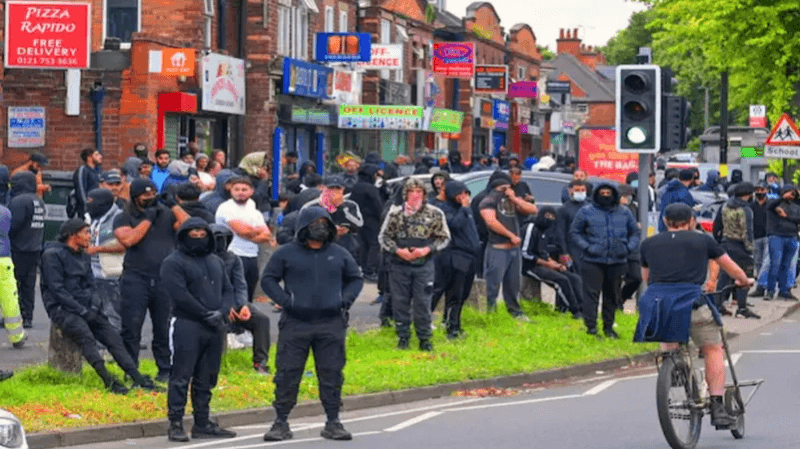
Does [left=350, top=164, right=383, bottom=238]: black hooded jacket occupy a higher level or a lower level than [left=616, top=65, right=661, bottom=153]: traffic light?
lower

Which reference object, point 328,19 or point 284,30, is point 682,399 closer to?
point 284,30

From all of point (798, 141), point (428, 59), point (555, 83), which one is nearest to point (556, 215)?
point (798, 141)

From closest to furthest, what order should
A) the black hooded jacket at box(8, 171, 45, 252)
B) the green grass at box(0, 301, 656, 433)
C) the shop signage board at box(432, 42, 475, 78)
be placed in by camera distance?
the green grass at box(0, 301, 656, 433) → the black hooded jacket at box(8, 171, 45, 252) → the shop signage board at box(432, 42, 475, 78)

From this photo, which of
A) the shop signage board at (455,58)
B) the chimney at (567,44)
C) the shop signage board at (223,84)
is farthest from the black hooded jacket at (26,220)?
the chimney at (567,44)

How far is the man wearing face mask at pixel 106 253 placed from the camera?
52.0ft

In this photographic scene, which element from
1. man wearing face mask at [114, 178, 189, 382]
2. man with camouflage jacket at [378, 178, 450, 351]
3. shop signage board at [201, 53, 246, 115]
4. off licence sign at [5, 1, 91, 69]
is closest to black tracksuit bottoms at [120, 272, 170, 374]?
man wearing face mask at [114, 178, 189, 382]

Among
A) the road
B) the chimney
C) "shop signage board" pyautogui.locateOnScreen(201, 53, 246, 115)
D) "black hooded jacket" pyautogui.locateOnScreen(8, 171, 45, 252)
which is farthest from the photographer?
the chimney

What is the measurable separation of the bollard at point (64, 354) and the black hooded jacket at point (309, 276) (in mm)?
2517

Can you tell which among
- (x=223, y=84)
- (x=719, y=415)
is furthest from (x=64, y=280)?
(x=223, y=84)

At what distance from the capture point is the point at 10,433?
30.5 ft

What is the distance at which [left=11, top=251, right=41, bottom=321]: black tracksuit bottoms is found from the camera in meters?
19.4

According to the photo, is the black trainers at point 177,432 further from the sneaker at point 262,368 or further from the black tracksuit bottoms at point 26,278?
the black tracksuit bottoms at point 26,278

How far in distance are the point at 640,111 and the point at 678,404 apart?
26.0 ft

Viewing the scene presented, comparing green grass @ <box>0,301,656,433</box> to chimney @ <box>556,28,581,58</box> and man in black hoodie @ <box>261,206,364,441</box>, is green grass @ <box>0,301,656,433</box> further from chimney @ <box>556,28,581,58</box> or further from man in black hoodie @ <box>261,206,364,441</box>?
chimney @ <box>556,28,581,58</box>
